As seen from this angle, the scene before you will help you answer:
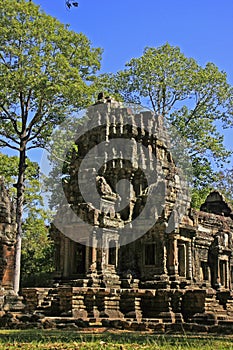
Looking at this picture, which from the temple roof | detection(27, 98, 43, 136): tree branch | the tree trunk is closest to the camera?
the tree trunk

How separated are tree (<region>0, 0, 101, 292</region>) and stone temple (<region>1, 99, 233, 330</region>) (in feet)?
6.03

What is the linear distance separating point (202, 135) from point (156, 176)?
27.5 ft

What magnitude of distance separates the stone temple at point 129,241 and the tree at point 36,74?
184 cm

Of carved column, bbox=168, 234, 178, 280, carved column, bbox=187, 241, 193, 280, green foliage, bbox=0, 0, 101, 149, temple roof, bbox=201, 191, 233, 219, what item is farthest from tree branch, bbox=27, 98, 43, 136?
temple roof, bbox=201, 191, 233, 219

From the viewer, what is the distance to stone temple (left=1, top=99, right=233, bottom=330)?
758 inches

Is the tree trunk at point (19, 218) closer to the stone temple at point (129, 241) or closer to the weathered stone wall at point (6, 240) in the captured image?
the weathered stone wall at point (6, 240)

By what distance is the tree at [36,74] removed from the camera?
22750 millimetres

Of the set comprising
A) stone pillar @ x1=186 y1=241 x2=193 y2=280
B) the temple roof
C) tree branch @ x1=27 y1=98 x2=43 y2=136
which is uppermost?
tree branch @ x1=27 y1=98 x2=43 y2=136

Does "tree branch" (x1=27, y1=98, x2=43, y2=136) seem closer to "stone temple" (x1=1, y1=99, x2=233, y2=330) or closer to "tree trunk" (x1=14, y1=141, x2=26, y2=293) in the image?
"tree trunk" (x1=14, y1=141, x2=26, y2=293)

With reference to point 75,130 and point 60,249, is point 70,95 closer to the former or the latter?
point 75,130

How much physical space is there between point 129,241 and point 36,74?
27.5ft

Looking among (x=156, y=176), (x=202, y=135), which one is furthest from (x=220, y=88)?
(x=156, y=176)

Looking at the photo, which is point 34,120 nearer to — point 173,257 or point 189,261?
point 173,257

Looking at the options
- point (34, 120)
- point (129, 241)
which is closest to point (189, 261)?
point (129, 241)
